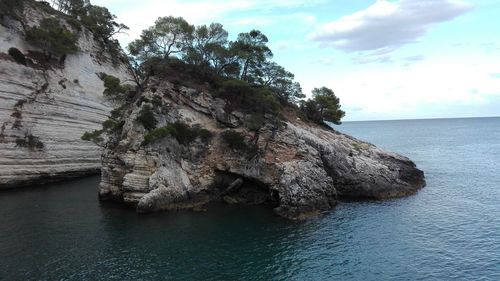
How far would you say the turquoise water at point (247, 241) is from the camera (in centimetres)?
3400

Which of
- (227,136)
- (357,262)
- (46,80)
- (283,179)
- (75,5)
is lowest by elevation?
(357,262)

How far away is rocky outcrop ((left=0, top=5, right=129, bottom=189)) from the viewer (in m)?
63.5

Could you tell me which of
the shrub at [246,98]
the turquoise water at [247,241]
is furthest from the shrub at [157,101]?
the turquoise water at [247,241]

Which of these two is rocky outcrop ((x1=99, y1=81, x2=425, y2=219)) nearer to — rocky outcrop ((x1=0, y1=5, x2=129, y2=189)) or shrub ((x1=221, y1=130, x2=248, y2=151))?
shrub ((x1=221, y1=130, x2=248, y2=151))

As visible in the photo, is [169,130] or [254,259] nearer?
[254,259]

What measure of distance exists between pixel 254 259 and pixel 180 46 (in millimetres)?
40589

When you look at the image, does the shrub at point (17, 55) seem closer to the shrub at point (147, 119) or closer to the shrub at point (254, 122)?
the shrub at point (147, 119)

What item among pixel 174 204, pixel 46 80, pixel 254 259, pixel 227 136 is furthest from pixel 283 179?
pixel 46 80

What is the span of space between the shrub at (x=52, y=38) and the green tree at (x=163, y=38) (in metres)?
20.4

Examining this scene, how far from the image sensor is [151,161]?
5291cm

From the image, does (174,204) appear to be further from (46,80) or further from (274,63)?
(46,80)

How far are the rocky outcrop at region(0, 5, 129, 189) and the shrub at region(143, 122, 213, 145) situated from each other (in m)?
24.9

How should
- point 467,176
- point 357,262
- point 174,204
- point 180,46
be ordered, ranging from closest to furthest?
point 357,262, point 174,204, point 180,46, point 467,176

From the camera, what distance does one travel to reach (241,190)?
58.8 m
